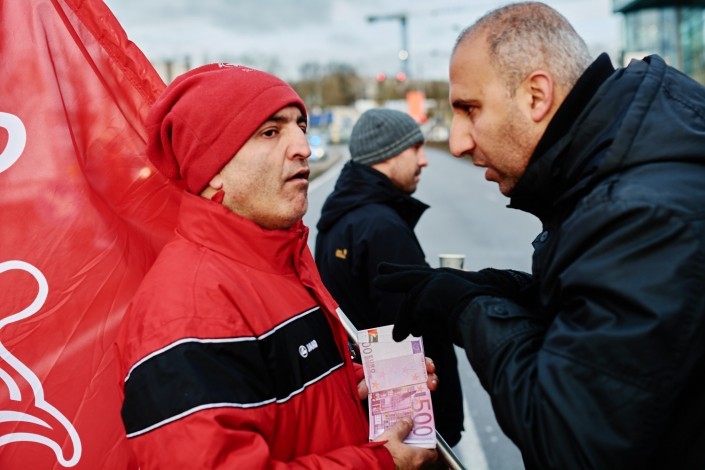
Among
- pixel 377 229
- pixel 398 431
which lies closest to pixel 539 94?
pixel 398 431

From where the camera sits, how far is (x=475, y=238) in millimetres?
12211

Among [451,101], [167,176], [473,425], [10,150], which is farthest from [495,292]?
[473,425]

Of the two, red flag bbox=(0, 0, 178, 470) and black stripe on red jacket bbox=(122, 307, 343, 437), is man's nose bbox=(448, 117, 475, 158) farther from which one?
red flag bbox=(0, 0, 178, 470)

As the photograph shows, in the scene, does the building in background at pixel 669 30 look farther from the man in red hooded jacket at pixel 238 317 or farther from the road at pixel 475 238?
the man in red hooded jacket at pixel 238 317

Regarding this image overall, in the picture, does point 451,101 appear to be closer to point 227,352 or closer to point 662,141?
point 662,141

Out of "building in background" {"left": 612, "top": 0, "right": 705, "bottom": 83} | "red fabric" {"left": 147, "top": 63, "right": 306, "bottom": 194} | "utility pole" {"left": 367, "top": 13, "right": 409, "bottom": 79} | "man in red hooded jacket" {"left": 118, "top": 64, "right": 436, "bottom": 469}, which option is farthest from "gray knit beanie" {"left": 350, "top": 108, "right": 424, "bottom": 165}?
"building in background" {"left": 612, "top": 0, "right": 705, "bottom": 83}

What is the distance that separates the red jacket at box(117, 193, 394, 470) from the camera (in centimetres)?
154

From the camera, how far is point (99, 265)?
205 cm

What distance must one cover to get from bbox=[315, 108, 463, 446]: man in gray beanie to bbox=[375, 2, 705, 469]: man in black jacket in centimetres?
145

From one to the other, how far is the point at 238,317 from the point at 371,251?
165 cm

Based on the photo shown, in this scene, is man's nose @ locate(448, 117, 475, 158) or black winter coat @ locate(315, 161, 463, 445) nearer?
man's nose @ locate(448, 117, 475, 158)

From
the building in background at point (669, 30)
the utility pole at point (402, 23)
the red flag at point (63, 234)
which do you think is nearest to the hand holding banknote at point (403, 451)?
the red flag at point (63, 234)

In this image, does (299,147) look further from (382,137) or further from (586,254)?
(382,137)

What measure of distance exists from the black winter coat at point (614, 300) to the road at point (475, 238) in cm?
294
